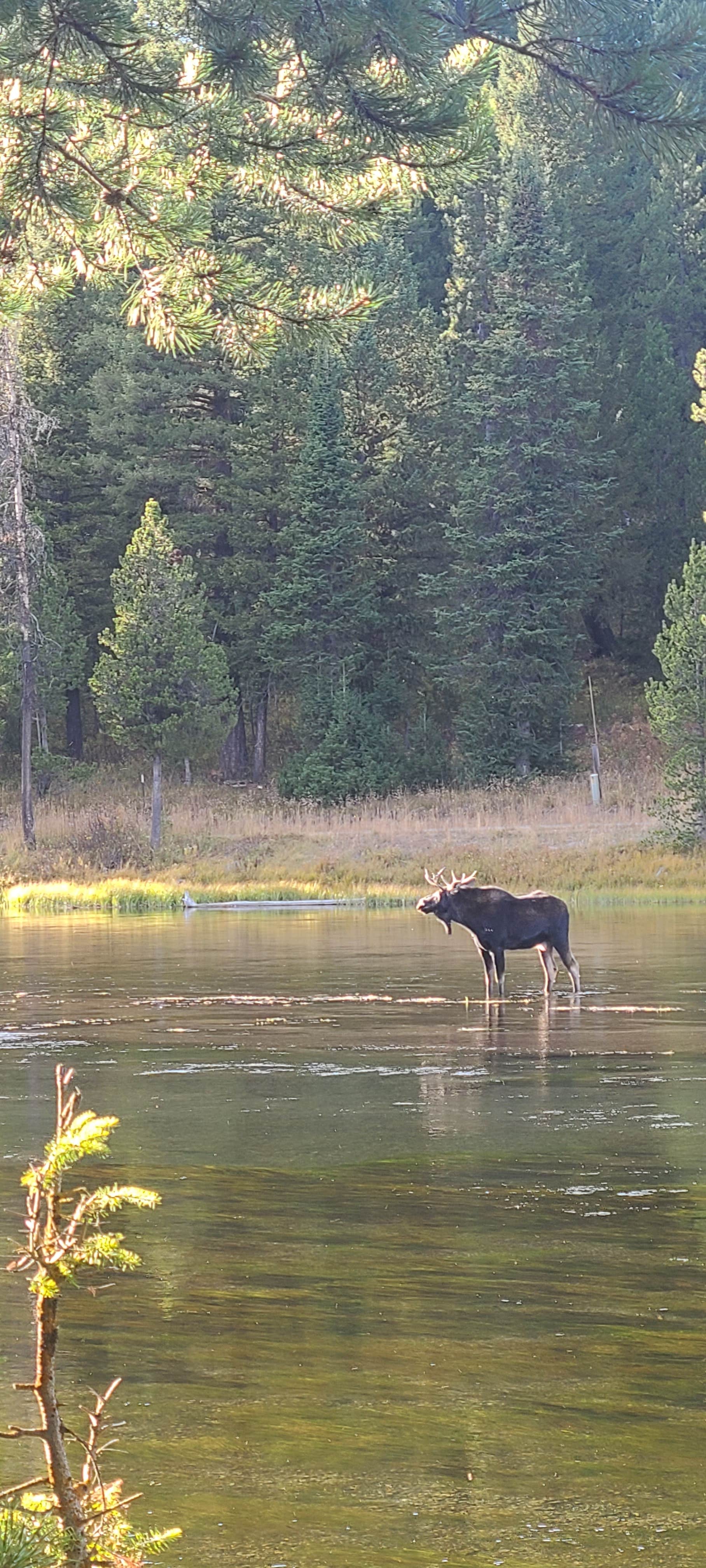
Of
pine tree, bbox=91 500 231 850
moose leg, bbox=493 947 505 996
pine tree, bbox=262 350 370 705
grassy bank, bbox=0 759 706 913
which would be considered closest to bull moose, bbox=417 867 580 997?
moose leg, bbox=493 947 505 996

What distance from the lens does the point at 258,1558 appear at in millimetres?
5652

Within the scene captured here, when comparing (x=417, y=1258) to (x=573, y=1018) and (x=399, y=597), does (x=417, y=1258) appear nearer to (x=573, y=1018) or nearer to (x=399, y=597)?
(x=573, y=1018)

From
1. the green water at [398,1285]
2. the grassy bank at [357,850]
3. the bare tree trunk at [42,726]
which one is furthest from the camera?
the bare tree trunk at [42,726]

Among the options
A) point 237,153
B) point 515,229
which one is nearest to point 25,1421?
point 237,153

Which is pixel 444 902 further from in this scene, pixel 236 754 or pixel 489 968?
pixel 236 754

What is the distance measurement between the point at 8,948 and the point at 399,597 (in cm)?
3268

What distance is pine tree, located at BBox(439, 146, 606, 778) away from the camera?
191ft

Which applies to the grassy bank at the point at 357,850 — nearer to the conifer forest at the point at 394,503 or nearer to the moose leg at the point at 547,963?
the conifer forest at the point at 394,503

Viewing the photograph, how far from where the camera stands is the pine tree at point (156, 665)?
49531 millimetres

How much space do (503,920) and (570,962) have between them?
1070mm

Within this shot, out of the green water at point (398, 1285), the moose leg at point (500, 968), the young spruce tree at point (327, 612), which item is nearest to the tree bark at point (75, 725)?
the young spruce tree at point (327, 612)

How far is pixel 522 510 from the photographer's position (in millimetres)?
59938

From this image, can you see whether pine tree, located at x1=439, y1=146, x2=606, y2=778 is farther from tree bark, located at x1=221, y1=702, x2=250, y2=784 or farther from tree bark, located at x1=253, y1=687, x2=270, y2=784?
tree bark, located at x1=221, y1=702, x2=250, y2=784

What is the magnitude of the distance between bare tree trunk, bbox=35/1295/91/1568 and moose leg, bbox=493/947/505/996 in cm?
1735
